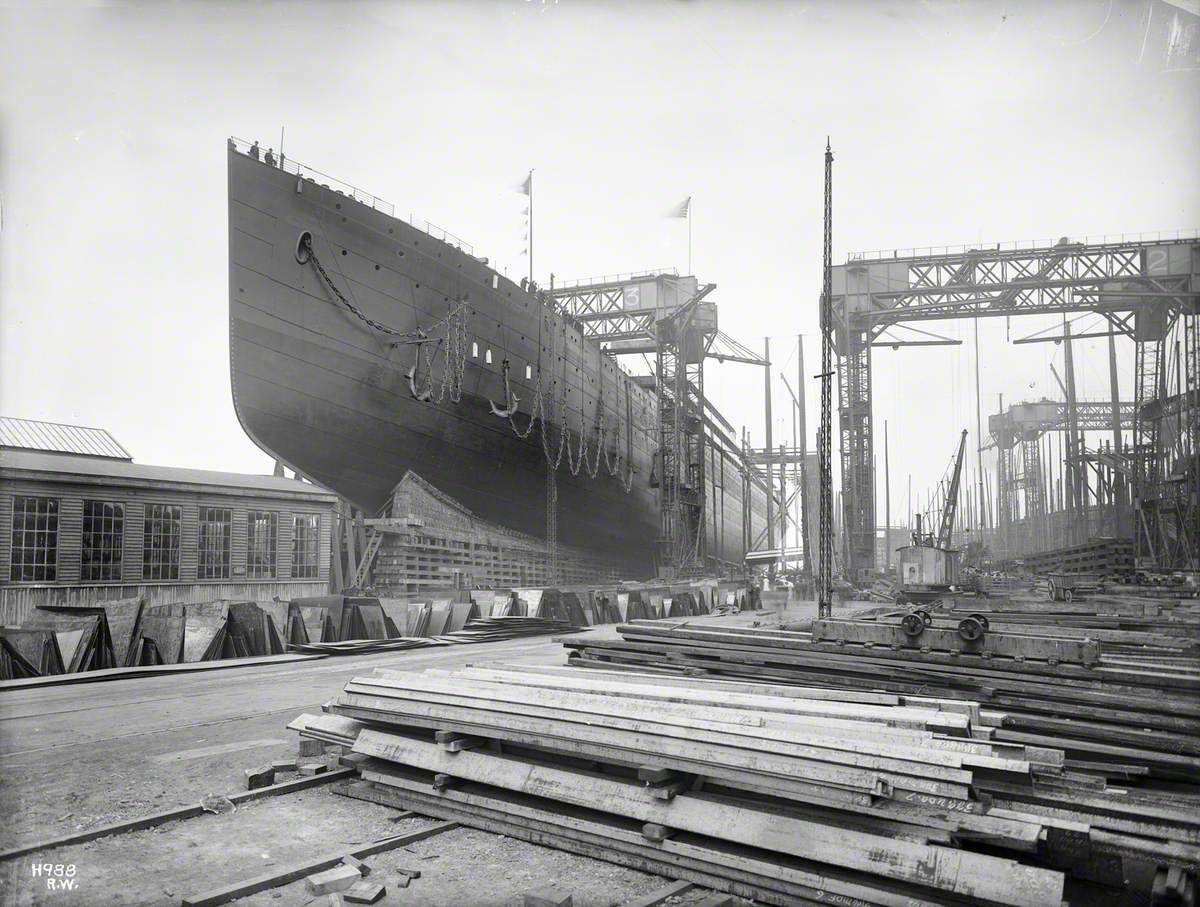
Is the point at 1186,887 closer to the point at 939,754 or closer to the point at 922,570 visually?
the point at 939,754

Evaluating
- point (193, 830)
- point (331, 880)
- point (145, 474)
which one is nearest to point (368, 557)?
point (145, 474)

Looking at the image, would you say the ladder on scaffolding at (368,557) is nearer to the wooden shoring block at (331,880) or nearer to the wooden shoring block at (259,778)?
the wooden shoring block at (259,778)

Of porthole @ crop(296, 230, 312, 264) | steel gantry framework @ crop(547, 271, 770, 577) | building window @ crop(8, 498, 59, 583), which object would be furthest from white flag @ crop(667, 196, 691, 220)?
building window @ crop(8, 498, 59, 583)

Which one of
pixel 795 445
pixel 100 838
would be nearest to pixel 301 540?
pixel 100 838

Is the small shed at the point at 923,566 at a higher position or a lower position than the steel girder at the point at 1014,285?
lower

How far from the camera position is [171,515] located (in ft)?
46.9

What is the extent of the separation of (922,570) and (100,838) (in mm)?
21964

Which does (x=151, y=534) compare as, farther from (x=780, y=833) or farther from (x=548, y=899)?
(x=780, y=833)

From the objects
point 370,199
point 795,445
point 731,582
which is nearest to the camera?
point 370,199

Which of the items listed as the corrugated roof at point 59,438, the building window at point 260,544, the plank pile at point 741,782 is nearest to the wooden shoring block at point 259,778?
the plank pile at point 741,782

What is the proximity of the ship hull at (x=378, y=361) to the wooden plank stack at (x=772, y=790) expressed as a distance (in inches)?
529

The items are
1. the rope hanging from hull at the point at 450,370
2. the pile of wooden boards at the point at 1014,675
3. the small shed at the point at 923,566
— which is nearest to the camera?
the pile of wooden boards at the point at 1014,675

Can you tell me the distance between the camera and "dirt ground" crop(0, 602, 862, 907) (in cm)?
340

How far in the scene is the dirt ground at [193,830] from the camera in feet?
11.2
